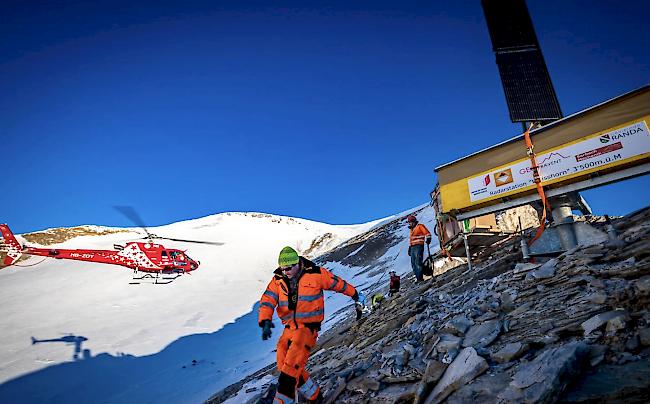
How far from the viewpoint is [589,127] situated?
7590 mm

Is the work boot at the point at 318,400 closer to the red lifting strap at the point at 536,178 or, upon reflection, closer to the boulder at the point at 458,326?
the boulder at the point at 458,326

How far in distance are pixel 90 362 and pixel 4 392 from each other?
321cm

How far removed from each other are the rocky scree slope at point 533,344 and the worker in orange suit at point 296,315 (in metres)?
0.65

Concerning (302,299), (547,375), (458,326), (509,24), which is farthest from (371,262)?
(547,375)

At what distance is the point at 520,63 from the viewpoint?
14.2 metres

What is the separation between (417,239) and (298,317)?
292 inches

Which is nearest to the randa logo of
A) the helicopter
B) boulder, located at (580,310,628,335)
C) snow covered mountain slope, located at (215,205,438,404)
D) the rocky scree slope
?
the rocky scree slope

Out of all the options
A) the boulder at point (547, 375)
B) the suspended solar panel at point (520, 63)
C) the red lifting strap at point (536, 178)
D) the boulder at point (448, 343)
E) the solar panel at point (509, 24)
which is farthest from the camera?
the solar panel at point (509, 24)

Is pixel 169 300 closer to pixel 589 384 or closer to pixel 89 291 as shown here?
pixel 89 291

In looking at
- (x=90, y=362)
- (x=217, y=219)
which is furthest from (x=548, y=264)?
(x=217, y=219)

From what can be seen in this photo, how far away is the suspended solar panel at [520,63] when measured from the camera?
1289 centimetres

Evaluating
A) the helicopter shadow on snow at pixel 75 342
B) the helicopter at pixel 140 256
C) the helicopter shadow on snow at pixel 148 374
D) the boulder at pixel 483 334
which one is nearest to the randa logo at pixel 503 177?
the boulder at pixel 483 334

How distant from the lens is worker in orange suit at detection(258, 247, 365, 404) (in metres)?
4.64

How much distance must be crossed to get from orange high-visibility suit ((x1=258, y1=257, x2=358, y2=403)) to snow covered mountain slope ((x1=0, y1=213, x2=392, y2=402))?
893cm
